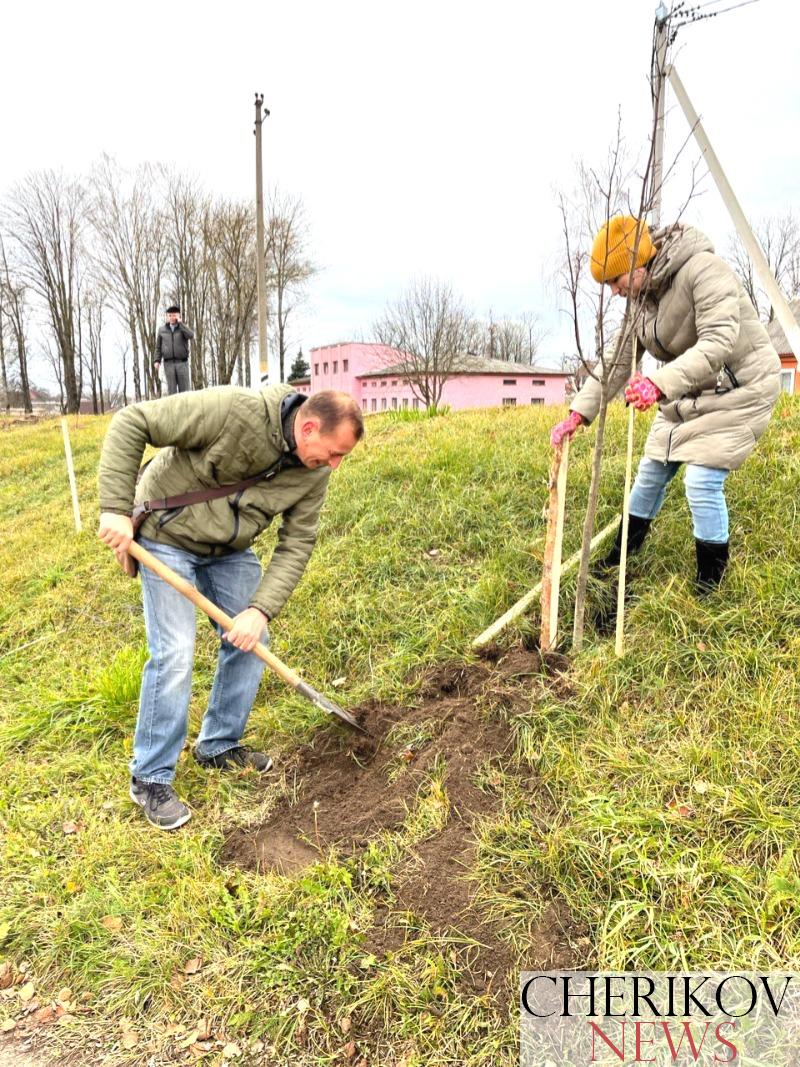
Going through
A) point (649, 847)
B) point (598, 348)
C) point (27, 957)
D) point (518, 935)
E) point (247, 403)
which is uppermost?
point (598, 348)

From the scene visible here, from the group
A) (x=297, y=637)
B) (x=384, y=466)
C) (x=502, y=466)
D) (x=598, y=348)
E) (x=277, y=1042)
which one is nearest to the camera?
(x=277, y=1042)

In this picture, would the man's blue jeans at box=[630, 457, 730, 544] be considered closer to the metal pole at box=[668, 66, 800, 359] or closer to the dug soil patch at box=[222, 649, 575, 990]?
the dug soil patch at box=[222, 649, 575, 990]

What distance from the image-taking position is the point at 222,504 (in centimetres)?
273

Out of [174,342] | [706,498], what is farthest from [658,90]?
[174,342]

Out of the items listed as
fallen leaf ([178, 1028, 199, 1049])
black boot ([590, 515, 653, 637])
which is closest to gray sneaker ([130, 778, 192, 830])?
fallen leaf ([178, 1028, 199, 1049])

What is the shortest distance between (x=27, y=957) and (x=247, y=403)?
2.10 metres

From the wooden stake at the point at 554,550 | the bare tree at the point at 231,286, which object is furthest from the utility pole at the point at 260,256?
the bare tree at the point at 231,286

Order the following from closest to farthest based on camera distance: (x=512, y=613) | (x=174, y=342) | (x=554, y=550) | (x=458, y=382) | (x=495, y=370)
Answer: (x=554, y=550) → (x=512, y=613) → (x=174, y=342) → (x=458, y=382) → (x=495, y=370)

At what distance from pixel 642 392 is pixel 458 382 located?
4092 centimetres

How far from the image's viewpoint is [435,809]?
2.57 m

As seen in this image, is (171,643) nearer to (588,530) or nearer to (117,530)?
(117,530)

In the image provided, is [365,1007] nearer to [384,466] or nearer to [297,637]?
[297,637]

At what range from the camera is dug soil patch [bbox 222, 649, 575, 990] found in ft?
6.93

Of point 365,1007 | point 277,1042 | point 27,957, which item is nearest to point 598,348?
point 365,1007
